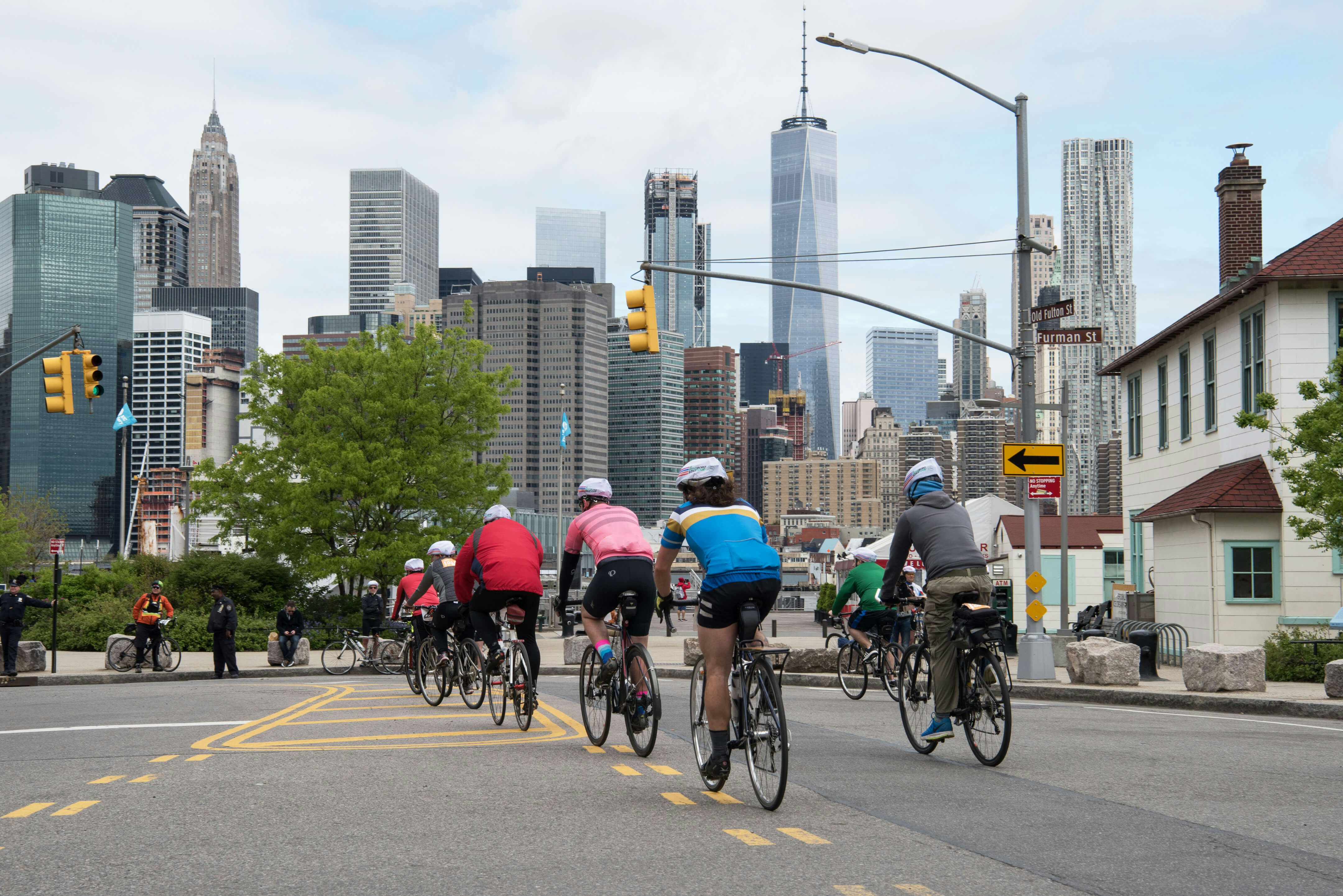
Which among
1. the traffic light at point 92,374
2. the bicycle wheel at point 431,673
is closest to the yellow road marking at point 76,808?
the bicycle wheel at point 431,673

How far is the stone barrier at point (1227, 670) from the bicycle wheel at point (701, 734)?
1043 centimetres

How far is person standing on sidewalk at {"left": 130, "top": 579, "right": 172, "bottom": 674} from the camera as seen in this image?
25.3 metres

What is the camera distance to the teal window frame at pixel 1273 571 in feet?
82.0

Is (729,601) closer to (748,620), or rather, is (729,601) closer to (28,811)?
(748,620)

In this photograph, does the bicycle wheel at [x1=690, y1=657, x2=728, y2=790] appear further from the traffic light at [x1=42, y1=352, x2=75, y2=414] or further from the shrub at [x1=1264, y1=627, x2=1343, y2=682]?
the traffic light at [x1=42, y1=352, x2=75, y2=414]

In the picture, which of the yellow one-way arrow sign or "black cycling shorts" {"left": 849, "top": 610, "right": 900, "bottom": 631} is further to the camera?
the yellow one-way arrow sign

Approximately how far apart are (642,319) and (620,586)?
12.6 meters

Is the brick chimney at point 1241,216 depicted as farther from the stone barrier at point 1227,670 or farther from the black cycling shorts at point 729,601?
the black cycling shorts at point 729,601

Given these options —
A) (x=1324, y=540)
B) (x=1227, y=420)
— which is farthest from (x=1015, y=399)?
(x=1227, y=420)

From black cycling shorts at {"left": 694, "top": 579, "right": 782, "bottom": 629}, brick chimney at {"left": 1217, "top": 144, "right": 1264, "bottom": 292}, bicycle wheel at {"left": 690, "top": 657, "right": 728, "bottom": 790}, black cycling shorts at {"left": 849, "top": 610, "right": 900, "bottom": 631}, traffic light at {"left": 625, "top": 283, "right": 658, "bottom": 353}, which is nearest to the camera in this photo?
black cycling shorts at {"left": 694, "top": 579, "right": 782, "bottom": 629}

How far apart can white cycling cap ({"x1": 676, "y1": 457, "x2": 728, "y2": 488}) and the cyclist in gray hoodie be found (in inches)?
72.8

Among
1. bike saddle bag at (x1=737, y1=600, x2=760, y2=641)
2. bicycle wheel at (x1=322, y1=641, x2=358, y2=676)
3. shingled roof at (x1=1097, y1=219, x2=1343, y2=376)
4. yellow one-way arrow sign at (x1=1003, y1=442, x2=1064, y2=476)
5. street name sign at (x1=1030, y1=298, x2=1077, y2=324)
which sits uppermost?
shingled roof at (x1=1097, y1=219, x2=1343, y2=376)

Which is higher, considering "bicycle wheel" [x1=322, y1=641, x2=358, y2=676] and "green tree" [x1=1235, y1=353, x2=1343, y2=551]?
"green tree" [x1=1235, y1=353, x2=1343, y2=551]

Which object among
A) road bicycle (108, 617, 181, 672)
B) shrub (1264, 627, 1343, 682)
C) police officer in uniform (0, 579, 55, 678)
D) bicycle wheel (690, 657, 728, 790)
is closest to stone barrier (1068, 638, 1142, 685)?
shrub (1264, 627, 1343, 682)
